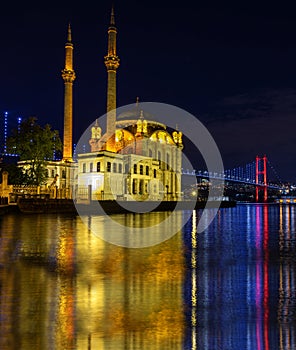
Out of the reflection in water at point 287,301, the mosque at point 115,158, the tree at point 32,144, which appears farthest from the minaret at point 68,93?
the reflection in water at point 287,301

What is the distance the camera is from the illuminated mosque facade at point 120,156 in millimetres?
59406

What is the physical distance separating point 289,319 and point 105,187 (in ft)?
175

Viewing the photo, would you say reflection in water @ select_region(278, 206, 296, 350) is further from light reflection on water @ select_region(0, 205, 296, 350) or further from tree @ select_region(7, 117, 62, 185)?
tree @ select_region(7, 117, 62, 185)

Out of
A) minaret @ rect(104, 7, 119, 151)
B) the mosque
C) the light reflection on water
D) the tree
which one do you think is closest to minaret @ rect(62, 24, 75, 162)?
the mosque

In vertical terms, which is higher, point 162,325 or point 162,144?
point 162,144

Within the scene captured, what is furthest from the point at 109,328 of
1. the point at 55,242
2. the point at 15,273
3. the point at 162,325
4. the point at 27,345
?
the point at 55,242

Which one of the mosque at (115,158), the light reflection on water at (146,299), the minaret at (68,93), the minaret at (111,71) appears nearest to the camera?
the light reflection on water at (146,299)

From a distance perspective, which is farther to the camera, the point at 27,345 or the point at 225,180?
the point at 225,180

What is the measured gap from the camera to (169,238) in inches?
691

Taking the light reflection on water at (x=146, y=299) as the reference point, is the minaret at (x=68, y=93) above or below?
above

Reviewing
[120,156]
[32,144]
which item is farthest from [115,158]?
[32,144]

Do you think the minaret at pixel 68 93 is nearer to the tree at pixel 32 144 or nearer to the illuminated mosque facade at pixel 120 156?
the illuminated mosque facade at pixel 120 156

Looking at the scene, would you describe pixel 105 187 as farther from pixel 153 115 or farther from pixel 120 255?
pixel 120 255

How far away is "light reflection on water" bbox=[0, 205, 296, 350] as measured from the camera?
5.34m
